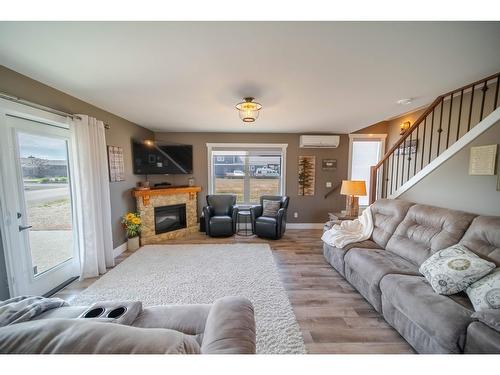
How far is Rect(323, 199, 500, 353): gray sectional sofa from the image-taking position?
1.18 meters

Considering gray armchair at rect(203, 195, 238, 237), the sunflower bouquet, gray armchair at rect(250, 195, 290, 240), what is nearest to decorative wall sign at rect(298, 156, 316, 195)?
gray armchair at rect(250, 195, 290, 240)

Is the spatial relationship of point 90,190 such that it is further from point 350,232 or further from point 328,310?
point 350,232

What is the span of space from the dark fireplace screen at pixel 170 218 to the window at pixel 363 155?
4.32 m

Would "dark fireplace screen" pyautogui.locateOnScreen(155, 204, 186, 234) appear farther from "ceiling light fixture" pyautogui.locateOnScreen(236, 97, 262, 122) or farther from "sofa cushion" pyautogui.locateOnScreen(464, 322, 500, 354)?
"sofa cushion" pyautogui.locateOnScreen(464, 322, 500, 354)

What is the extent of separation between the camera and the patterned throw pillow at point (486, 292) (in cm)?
122

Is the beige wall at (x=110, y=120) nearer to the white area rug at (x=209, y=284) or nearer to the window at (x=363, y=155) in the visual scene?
the white area rug at (x=209, y=284)

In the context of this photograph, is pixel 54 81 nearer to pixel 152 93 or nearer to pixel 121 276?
pixel 152 93

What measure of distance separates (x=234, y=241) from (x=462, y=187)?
11.3 feet

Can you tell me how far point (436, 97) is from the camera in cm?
246

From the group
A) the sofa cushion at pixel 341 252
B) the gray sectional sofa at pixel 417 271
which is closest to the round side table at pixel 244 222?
the sofa cushion at pixel 341 252

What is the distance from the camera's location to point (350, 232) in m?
2.85

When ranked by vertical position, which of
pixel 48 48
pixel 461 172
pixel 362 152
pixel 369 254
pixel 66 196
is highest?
pixel 48 48
